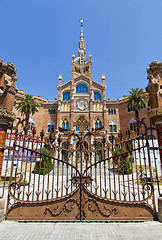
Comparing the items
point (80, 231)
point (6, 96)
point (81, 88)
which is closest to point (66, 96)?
point (81, 88)

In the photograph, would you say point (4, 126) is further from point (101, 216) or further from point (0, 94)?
point (101, 216)

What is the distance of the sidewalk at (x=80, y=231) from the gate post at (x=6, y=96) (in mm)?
1920

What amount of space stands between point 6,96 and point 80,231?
457 centimetres

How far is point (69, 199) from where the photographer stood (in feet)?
14.6

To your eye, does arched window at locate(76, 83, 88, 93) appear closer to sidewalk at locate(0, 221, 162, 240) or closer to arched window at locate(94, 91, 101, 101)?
arched window at locate(94, 91, 101, 101)

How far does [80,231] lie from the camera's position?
143 inches

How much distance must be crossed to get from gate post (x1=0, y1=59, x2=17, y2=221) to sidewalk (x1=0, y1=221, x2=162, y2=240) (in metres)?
1.92

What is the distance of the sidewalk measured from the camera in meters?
3.35

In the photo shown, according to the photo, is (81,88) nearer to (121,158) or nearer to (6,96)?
(6,96)

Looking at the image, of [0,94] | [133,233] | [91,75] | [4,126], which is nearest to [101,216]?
[133,233]

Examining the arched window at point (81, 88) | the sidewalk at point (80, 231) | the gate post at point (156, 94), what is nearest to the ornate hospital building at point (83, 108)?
the arched window at point (81, 88)

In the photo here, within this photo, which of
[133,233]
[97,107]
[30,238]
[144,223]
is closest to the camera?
[30,238]

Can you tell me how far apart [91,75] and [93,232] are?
33.7m

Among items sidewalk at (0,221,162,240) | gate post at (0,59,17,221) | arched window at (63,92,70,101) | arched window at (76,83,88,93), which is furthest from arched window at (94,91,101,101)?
sidewalk at (0,221,162,240)
